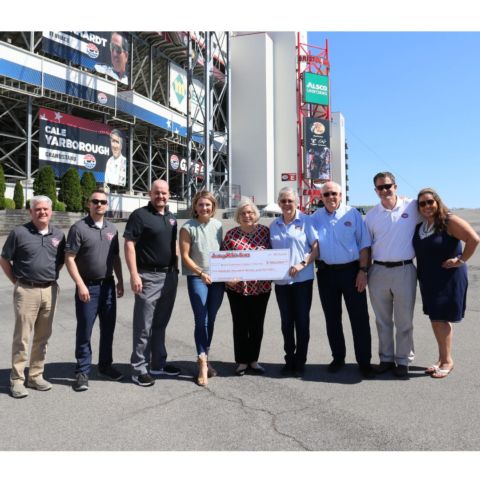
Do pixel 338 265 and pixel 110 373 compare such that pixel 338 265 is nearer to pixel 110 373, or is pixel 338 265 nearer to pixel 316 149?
pixel 110 373

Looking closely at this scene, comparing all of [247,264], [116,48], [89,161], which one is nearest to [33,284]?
[247,264]

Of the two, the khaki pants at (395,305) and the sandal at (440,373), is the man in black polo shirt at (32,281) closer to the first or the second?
the khaki pants at (395,305)

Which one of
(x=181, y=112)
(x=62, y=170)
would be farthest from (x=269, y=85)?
(x=62, y=170)

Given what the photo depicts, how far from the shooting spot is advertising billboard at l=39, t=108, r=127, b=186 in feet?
85.3

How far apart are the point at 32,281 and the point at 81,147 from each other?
86.2 ft

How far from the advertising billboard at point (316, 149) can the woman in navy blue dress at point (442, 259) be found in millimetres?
42291

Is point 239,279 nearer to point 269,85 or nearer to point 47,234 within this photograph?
point 47,234

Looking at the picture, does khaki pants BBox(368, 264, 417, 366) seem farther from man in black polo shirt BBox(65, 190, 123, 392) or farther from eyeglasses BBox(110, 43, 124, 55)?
eyeglasses BBox(110, 43, 124, 55)

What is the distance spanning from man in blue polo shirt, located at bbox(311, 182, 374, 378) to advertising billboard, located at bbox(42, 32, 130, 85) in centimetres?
2697

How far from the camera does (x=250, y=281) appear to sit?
4.63 m

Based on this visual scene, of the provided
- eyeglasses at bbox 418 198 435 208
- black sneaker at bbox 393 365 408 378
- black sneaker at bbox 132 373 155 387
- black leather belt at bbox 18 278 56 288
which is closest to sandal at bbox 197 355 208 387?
black sneaker at bbox 132 373 155 387

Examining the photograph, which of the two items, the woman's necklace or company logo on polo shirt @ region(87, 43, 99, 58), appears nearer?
the woman's necklace

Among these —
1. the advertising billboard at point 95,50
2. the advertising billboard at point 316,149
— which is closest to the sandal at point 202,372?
the advertising billboard at point 95,50

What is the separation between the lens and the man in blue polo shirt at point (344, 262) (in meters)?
4.61
